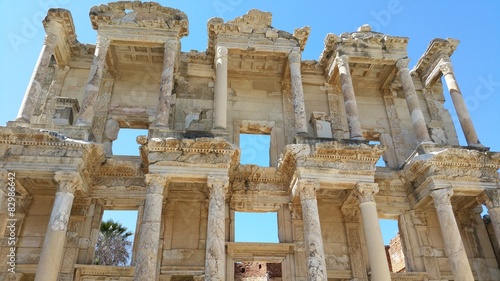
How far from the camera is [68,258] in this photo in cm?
1191

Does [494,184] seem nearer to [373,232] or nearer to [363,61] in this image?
[373,232]

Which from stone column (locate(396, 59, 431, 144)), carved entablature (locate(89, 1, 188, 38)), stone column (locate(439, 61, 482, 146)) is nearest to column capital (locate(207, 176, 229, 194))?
carved entablature (locate(89, 1, 188, 38))

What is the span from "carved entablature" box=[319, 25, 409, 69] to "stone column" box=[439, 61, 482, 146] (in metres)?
1.67

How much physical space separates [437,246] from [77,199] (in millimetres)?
11651

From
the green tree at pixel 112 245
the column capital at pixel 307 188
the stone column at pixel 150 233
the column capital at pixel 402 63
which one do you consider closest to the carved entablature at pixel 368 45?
the column capital at pixel 402 63

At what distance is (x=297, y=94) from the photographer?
13867mm

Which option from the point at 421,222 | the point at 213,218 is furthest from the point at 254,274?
the point at 213,218

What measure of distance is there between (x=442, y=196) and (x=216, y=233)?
6.82m

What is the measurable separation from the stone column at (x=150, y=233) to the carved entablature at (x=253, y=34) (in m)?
6.00

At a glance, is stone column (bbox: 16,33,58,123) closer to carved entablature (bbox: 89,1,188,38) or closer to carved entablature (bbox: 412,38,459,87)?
carved entablature (bbox: 89,1,188,38)

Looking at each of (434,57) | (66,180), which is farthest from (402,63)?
(66,180)

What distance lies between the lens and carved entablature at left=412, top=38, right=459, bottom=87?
15.8 m

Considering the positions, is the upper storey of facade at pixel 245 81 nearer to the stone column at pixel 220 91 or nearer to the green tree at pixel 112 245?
the stone column at pixel 220 91

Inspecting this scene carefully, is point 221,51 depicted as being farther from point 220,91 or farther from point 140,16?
point 140,16
